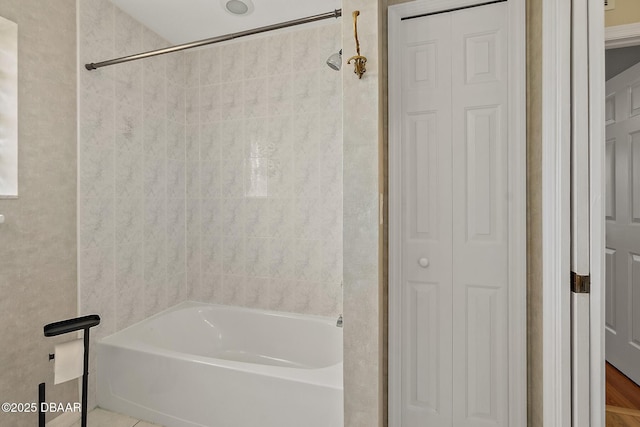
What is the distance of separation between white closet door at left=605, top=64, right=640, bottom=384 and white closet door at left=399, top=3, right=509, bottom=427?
920 millimetres

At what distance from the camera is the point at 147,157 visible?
2.36 metres

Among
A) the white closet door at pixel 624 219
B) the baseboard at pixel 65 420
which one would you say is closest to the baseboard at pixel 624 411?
the white closet door at pixel 624 219

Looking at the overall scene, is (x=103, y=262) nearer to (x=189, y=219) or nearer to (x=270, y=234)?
(x=189, y=219)

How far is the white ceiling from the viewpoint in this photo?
6.79 feet

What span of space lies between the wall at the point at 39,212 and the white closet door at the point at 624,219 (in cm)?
304

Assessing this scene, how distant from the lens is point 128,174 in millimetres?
2209

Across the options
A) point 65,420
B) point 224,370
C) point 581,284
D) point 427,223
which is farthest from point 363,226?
point 65,420

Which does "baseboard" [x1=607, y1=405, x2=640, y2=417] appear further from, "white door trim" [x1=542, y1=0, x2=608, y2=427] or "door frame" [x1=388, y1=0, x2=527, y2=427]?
"white door trim" [x1=542, y1=0, x2=608, y2=427]

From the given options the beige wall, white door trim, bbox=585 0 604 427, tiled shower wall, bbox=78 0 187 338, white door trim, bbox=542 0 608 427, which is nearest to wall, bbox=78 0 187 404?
tiled shower wall, bbox=78 0 187 338

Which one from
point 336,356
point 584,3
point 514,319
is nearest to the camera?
point 584,3

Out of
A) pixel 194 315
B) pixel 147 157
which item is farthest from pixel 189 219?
pixel 194 315

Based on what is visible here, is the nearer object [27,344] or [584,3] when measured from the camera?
[584,3]

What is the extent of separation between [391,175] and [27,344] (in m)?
2.00

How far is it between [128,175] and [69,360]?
1.26m
